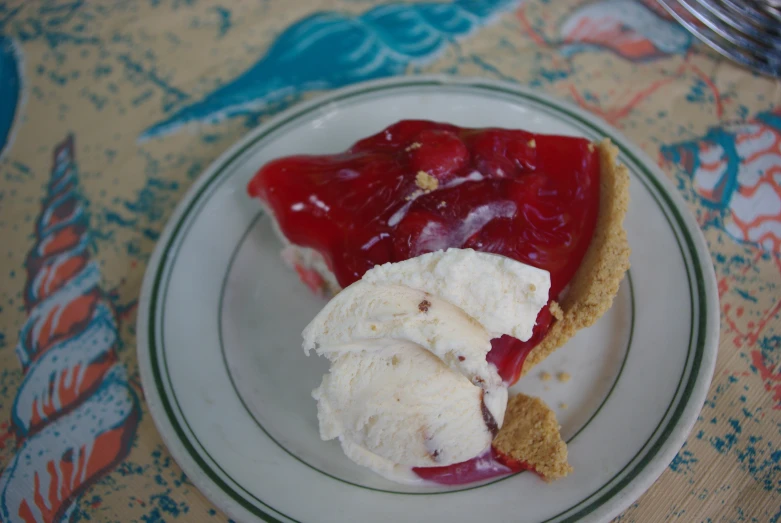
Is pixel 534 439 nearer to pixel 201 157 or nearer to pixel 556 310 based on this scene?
pixel 556 310

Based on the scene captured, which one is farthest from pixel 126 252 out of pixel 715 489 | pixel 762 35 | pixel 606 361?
→ pixel 762 35

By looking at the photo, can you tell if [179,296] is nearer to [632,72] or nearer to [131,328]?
[131,328]

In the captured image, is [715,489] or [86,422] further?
[86,422]

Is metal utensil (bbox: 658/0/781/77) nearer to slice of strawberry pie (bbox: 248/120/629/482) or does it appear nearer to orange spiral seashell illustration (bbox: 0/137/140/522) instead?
slice of strawberry pie (bbox: 248/120/629/482)

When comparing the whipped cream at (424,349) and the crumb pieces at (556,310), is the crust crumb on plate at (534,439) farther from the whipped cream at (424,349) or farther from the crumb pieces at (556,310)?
the crumb pieces at (556,310)

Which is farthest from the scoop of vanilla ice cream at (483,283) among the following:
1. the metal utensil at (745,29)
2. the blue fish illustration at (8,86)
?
the blue fish illustration at (8,86)

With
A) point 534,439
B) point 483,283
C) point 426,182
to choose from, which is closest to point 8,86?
point 426,182
